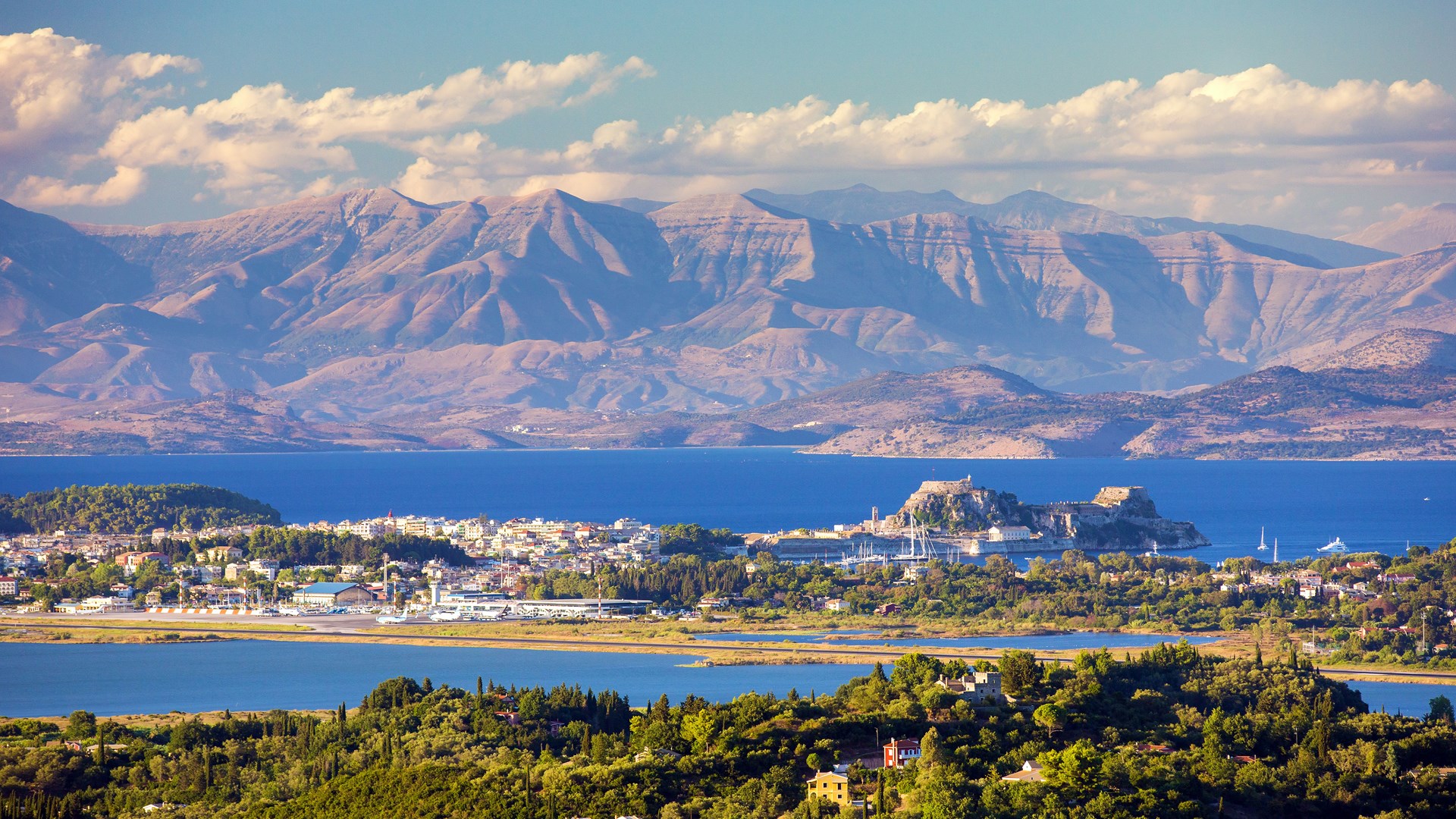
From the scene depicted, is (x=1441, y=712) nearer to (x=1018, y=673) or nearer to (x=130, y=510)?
(x=1018, y=673)

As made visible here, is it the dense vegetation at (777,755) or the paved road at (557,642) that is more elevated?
the paved road at (557,642)

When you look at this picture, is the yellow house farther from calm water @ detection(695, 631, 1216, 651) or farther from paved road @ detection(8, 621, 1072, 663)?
calm water @ detection(695, 631, 1216, 651)

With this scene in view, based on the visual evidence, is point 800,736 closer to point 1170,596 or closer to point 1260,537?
point 1170,596

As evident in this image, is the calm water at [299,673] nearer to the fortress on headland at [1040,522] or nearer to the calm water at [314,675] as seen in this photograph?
the calm water at [314,675]

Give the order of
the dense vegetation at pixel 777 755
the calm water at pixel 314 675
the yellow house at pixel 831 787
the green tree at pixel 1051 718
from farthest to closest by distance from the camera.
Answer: the calm water at pixel 314 675 → the green tree at pixel 1051 718 → the yellow house at pixel 831 787 → the dense vegetation at pixel 777 755

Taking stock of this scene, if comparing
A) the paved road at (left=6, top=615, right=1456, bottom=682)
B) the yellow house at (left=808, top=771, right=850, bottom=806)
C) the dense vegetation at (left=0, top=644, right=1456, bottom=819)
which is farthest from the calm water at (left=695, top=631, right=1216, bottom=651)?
the yellow house at (left=808, top=771, right=850, bottom=806)

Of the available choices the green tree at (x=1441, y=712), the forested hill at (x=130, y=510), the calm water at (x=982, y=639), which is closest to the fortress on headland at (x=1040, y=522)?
the forested hill at (x=130, y=510)

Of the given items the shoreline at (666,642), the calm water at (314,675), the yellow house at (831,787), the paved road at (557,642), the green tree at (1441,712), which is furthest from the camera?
the paved road at (557,642)

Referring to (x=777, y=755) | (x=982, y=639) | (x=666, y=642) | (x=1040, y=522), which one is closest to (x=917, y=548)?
(x=1040, y=522)

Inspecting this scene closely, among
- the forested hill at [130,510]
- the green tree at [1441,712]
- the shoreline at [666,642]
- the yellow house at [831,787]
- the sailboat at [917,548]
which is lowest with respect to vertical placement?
the yellow house at [831,787]
